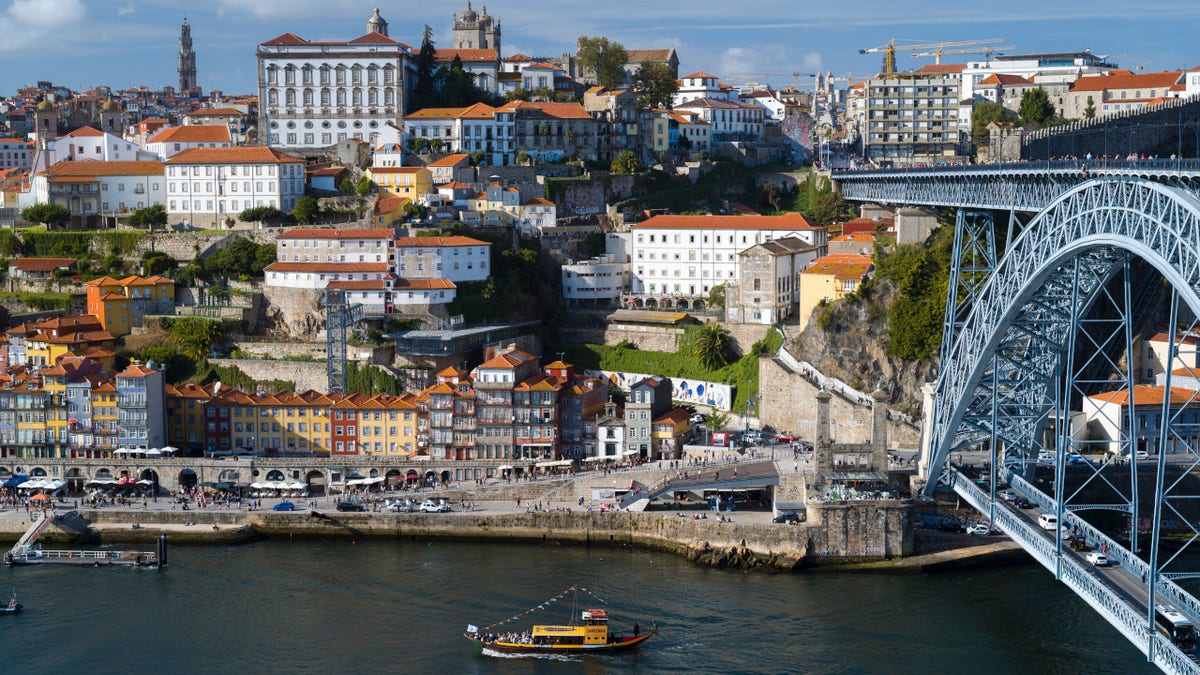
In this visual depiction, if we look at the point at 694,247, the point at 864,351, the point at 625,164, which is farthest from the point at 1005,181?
the point at 625,164

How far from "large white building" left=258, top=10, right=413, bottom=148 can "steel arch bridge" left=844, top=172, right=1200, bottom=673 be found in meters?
23.3

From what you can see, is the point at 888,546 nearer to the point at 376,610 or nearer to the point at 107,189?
the point at 376,610

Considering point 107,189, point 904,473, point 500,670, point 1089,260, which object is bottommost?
point 500,670

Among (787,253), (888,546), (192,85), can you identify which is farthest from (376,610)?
(192,85)

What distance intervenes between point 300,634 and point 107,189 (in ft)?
87.5

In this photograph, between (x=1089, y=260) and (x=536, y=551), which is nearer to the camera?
(x=1089, y=260)

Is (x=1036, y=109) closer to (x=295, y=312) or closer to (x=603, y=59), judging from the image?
(x=603, y=59)

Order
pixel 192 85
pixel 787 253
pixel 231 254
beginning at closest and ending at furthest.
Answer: pixel 787 253, pixel 231 254, pixel 192 85

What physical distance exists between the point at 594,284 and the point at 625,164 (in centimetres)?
829

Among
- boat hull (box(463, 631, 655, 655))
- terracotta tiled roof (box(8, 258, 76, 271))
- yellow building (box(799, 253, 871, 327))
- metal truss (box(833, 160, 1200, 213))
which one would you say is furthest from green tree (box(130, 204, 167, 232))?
boat hull (box(463, 631, 655, 655))

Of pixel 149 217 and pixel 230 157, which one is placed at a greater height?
pixel 230 157

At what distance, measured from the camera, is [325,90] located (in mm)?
53719

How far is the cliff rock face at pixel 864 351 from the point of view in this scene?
36.4 m

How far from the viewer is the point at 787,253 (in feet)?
134
